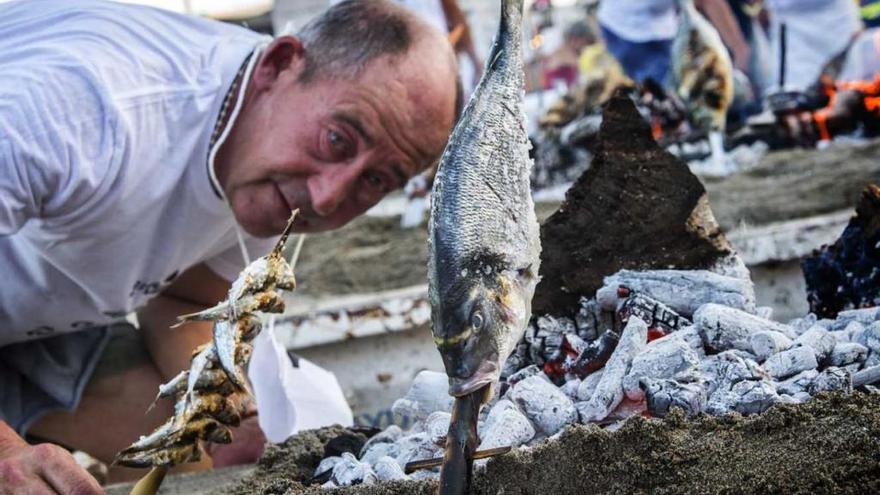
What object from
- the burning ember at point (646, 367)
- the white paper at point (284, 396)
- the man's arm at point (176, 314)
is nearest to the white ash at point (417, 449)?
the burning ember at point (646, 367)

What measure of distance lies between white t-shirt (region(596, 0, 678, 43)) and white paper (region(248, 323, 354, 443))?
5082mm

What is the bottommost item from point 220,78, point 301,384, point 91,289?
point 301,384

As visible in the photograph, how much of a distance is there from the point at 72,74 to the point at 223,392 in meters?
Answer: 0.73

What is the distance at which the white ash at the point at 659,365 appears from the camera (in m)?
1.55

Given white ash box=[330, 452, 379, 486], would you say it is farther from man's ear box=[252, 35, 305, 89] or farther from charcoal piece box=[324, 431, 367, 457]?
man's ear box=[252, 35, 305, 89]

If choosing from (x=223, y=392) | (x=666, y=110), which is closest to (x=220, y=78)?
(x=223, y=392)

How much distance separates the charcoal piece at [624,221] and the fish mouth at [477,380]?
659 mm

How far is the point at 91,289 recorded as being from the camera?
2527mm

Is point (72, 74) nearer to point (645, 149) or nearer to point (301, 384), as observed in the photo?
point (301, 384)

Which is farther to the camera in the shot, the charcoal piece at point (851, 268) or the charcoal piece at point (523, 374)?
the charcoal piece at point (851, 268)

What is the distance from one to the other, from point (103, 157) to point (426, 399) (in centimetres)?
81

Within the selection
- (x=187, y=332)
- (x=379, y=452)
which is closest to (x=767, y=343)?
(x=379, y=452)

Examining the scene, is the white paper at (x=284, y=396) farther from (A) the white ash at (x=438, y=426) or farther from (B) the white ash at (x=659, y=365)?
(B) the white ash at (x=659, y=365)

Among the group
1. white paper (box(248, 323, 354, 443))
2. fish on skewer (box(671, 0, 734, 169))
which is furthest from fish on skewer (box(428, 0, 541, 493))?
fish on skewer (box(671, 0, 734, 169))
